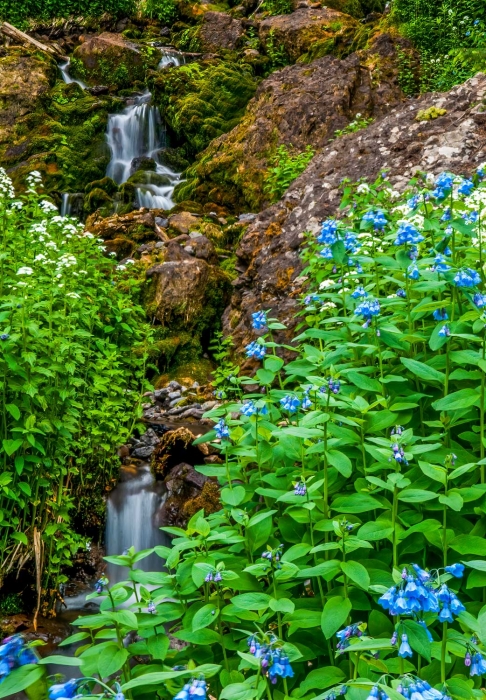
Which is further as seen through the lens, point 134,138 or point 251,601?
point 134,138

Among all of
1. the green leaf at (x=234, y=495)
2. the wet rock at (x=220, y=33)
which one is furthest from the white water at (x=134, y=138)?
the green leaf at (x=234, y=495)

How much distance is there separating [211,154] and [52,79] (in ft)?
21.1

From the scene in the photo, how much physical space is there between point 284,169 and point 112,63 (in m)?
10.2

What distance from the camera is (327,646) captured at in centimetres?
174

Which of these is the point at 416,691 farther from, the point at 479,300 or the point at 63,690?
the point at 479,300

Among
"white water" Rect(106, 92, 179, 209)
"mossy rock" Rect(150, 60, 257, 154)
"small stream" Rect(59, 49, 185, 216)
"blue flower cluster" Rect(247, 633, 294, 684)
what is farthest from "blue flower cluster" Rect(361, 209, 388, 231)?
"mossy rock" Rect(150, 60, 257, 154)

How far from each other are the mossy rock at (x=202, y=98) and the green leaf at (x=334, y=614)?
500 inches

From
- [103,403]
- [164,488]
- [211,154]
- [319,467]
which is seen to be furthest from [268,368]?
[211,154]

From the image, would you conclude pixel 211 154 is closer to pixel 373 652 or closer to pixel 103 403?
pixel 103 403

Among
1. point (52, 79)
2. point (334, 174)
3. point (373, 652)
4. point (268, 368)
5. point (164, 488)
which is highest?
point (52, 79)

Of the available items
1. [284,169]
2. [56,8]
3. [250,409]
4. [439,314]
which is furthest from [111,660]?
[56,8]

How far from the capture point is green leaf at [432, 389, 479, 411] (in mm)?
1932

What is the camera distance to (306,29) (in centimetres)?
1415

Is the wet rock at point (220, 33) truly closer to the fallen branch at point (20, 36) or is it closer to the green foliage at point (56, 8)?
the green foliage at point (56, 8)
